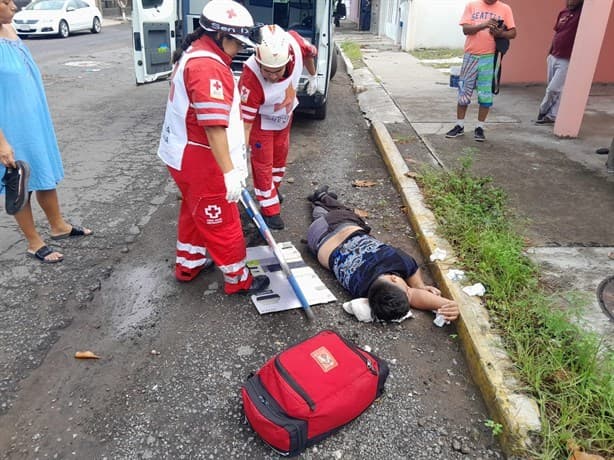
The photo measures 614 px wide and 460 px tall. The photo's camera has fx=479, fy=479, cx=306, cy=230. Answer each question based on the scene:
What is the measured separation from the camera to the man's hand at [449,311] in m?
2.89

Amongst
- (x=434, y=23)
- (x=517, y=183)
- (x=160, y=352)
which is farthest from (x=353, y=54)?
(x=160, y=352)

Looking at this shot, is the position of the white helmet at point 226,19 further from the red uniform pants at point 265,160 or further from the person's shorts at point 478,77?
the person's shorts at point 478,77

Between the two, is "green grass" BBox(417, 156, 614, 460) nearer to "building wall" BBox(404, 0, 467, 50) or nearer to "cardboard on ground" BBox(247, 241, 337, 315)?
"cardboard on ground" BBox(247, 241, 337, 315)

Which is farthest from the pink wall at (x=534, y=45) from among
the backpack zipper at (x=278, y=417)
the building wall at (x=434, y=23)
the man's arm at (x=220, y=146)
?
the backpack zipper at (x=278, y=417)

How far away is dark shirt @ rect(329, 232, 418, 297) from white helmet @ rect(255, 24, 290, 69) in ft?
4.57

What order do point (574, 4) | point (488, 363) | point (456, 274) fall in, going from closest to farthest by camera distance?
point (488, 363) < point (456, 274) < point (574, 4)

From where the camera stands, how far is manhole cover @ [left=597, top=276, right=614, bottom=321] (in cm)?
284

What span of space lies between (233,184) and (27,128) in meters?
1.65

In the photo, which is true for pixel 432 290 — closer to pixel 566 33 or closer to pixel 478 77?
pixel 478 77

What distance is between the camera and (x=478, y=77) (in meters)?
5.86

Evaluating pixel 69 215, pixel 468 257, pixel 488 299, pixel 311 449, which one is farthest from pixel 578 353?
→ pixel 69 215

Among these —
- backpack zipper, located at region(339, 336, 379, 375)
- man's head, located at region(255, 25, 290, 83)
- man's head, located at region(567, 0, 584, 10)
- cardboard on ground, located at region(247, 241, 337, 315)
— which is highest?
man's head, located at region(567, 0, 584, 10)

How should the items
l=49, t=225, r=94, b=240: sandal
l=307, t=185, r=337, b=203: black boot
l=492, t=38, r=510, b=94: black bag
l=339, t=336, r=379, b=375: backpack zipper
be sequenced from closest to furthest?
l=339, t=336, r=379, b=375: backpack zipper
l=49, t=225, r=94, b=240: sandal
l=307, t=185, r=337, b=203: black boot
l=492, t=38, r=510, b=94: black bag

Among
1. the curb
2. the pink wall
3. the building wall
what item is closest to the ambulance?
the curb
